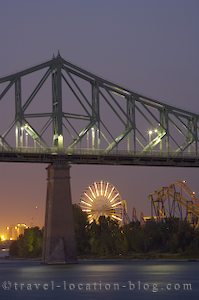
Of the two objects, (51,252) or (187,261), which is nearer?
(51,252)

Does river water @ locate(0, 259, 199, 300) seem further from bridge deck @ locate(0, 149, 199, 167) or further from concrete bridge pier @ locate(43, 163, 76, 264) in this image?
bridge deck @ locate(0, 149, 199, 167)

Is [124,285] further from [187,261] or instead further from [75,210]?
[75,210]

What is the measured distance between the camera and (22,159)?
12038 centimetres

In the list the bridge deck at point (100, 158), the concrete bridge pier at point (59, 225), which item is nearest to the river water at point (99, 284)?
the concrete bridge pier at point (59, 225)

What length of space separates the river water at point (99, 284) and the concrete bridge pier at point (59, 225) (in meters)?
1.37

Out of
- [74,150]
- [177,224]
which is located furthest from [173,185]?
[74,150]

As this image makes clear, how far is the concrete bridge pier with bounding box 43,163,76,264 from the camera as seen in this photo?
117m

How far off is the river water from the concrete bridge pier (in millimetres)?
1372

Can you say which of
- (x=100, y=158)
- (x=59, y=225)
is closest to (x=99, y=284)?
(x=59, y=225)

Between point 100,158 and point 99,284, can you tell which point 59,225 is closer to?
point 100,158

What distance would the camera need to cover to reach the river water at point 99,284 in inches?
3351

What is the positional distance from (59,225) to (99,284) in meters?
23.2

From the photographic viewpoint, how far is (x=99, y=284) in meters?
94.8

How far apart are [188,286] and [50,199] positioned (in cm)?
3079
